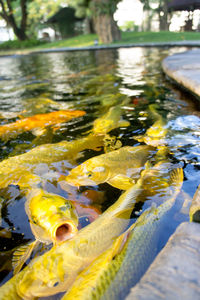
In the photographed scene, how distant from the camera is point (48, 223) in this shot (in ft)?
5.91

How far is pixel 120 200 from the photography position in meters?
2.15

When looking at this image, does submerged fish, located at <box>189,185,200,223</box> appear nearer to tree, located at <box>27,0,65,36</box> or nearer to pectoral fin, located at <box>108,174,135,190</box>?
pectoral fin, located at <box>108,174,135,190</box>

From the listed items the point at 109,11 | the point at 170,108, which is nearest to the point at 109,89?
the point at 170,108

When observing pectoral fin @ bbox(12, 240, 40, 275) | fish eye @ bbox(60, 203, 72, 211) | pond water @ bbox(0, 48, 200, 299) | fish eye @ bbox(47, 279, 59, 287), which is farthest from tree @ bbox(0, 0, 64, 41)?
fish eye @ bbox(47, 279, 59, 287)

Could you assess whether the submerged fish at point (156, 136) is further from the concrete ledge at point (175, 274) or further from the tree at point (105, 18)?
the tree at point (105, 18)

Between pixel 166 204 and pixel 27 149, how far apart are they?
2238mm

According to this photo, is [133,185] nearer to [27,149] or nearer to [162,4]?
[27,149]

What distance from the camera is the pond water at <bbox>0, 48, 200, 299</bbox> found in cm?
207

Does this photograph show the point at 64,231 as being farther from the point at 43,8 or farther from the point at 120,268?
the point at 43,8

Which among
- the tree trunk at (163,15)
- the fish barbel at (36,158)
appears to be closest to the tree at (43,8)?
the tree trunk at (163,15)

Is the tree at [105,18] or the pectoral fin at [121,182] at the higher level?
the tree at [105,18]

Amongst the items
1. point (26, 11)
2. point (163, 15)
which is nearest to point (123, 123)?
point (163, 15)

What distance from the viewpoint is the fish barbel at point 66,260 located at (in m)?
1.37

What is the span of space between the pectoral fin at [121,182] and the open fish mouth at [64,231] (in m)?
0.77
